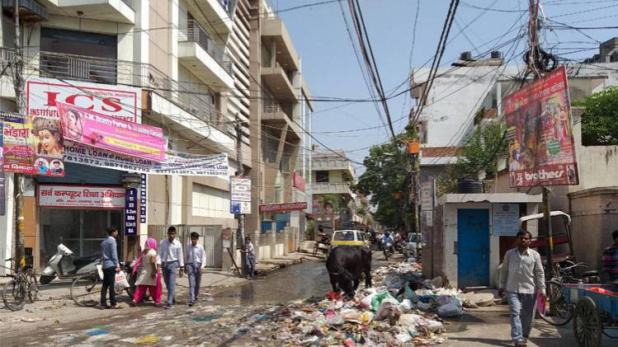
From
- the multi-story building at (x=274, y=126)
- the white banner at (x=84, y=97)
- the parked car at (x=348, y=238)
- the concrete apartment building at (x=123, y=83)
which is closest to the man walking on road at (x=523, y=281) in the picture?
the concrete apartment building at (x=123, y=83)

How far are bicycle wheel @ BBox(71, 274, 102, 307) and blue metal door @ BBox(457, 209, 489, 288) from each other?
29.6ft

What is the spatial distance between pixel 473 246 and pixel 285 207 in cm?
2195

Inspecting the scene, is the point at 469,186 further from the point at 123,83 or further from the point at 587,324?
the point at 123,83

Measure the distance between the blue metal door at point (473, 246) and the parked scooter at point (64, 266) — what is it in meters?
9.56

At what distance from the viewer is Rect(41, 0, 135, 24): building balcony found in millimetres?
19547

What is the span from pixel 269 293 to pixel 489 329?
7.94 metres

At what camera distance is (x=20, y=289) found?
496 inches

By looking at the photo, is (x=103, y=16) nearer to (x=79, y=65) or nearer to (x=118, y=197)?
(x=79, y=65)

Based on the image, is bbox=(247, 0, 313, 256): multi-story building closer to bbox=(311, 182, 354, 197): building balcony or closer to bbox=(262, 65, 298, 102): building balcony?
bbox=(262, 65, 298, 102): building balcony

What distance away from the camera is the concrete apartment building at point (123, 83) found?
738 inches

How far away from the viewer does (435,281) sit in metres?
15.0

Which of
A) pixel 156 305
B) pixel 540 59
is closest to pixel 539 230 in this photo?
pixel 540 59

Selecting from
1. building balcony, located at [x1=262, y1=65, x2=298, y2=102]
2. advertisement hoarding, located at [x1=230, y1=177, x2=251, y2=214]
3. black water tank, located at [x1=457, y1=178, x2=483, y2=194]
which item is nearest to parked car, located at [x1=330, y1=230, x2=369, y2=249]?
advertisement hoarding, located at [x1=230, y1=177, x2=251, y2=214]

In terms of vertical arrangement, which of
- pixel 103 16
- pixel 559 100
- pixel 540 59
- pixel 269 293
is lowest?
pixel 269 293
